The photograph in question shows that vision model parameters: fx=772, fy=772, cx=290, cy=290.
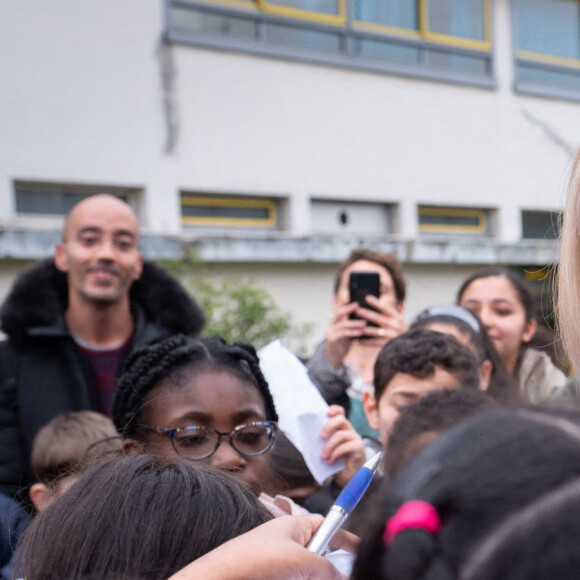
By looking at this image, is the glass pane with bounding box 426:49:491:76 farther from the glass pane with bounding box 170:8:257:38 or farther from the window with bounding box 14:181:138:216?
the window with bounding box 14:181:138:216

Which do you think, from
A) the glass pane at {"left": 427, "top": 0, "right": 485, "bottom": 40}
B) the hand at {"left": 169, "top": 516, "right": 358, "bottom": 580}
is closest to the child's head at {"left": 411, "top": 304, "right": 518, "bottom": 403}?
the hand at {"left": 169, "top": 516, "right": 358, "bottom": 580}

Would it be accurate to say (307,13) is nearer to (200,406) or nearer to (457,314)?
(457,314)

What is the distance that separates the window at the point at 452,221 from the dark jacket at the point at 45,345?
559 centimetres

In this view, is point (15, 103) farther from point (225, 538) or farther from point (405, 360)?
point (225, 538)

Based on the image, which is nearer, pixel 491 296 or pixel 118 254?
pixel 118 254

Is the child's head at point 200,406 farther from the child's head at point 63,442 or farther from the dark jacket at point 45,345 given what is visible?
the dark jacket at point 45,345

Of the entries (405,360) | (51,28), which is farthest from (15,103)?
(405,360)

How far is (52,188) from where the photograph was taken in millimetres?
6242

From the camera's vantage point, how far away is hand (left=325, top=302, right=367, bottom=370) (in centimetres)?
286

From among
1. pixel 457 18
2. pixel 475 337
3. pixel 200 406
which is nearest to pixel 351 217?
pixel 457 18

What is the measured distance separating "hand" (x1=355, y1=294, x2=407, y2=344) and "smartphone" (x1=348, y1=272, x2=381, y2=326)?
5 cm

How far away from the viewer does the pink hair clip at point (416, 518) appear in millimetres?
506

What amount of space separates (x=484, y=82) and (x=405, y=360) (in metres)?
7.07

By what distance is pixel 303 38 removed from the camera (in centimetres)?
759
